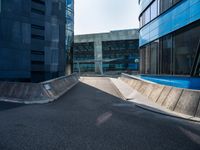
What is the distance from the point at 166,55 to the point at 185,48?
11.6ft

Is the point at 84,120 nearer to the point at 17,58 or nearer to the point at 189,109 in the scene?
the point at 189,109

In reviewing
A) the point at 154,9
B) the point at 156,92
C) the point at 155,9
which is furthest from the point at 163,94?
the point at 154,9

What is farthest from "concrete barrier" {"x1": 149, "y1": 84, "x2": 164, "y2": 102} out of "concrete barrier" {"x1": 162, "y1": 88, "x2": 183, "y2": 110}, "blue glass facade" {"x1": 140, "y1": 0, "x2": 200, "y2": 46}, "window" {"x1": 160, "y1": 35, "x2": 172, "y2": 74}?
"window" {"x1": 160, "y1": 35, "x2": 172, "y2": 74}

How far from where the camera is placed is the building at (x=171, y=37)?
14.4 m

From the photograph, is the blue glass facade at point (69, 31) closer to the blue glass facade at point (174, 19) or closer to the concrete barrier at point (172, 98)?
the blue glass facade at point (174, 19)

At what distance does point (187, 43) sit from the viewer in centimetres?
1545

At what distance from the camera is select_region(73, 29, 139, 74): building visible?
70250 millimetres

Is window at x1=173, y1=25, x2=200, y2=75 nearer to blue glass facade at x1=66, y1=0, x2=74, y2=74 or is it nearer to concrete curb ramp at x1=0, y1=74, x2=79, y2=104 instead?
concrete curb ramp at x1=0, y1=74, x2=79, y2=104

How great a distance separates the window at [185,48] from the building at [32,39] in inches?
654

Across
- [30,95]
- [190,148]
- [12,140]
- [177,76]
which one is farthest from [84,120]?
[177,76]

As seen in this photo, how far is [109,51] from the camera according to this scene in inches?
2913

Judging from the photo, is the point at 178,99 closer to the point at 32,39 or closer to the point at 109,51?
the point at 32,39

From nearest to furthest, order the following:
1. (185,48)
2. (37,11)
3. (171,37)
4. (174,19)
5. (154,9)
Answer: (185,48) → (174,19) → (171,37) → (154,9) → (37,11)

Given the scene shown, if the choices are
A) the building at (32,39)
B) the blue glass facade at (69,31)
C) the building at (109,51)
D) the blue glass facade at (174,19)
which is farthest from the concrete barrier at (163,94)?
the building at (109,51)
